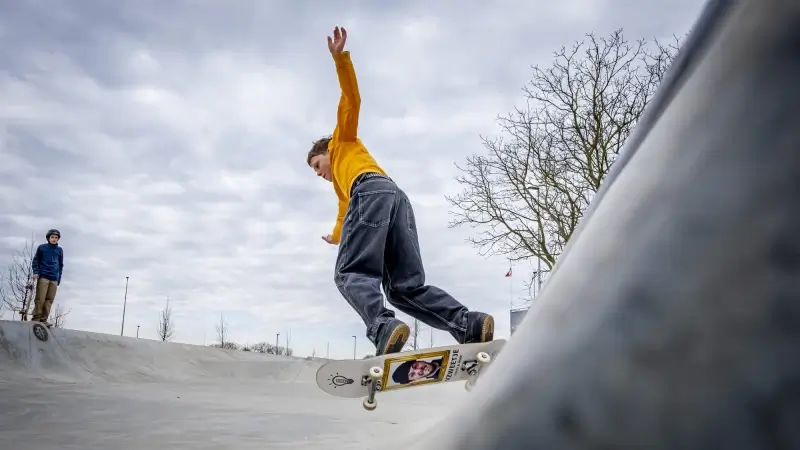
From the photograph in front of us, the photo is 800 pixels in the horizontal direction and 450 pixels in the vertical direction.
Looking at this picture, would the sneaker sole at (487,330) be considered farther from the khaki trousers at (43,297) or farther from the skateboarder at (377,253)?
the khaki trousers at (43,297)

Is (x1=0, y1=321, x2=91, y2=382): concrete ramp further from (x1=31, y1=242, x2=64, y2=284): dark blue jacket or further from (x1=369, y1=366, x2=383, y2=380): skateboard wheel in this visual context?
(x1=369, y1=366, x2=383, y2=380): skateboard wheel

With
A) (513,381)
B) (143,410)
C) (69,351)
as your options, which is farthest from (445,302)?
(69,351)

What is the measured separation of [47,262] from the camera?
769 centimetres

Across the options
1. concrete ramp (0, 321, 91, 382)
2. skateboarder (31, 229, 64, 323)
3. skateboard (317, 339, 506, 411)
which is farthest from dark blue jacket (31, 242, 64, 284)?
skateboard (317, 339, 506, 411)

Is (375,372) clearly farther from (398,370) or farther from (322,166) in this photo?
(322,166)

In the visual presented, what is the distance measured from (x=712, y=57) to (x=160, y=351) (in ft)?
29.5

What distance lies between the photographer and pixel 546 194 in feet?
27.8

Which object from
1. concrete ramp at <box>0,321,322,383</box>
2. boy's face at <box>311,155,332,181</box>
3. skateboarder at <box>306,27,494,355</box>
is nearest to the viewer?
skateboarder at <box>306,27,494,355</box>

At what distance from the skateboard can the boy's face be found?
148 cm

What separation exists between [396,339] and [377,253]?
0.46 meters

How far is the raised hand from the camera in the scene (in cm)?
259

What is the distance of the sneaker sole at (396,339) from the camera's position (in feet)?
6.76

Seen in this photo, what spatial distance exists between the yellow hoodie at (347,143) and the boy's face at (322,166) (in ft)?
0.69

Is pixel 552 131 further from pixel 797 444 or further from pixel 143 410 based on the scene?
pixel 797 444
